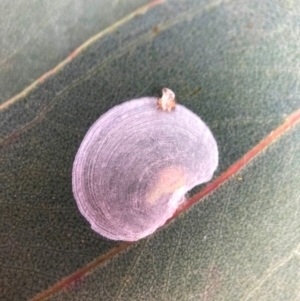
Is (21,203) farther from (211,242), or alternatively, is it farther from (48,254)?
(211,242)

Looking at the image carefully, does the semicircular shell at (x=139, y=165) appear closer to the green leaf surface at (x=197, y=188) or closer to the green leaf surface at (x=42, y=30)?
the green leaf surface at (x=197, y=188)

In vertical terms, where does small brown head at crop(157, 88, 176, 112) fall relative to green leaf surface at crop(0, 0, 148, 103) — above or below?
below

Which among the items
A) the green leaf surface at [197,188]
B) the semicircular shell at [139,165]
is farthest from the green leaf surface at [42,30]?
the semicircular shell at [139,165]

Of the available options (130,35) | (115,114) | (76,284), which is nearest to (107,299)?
(76,284)

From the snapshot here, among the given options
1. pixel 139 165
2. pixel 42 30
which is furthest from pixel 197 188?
pixel 42 30

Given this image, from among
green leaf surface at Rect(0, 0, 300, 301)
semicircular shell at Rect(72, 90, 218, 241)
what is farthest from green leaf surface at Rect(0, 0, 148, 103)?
semicircular shell at Rect(72, 90, 218, 241)

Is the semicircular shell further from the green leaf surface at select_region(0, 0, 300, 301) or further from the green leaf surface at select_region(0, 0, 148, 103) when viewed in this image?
the green leaf surface at select_region(0, 0, 148, 103)

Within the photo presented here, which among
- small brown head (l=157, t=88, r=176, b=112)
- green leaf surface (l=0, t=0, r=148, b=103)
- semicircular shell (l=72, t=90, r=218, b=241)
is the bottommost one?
semicircular shell (l=72, t=90, r=218, b=241)
